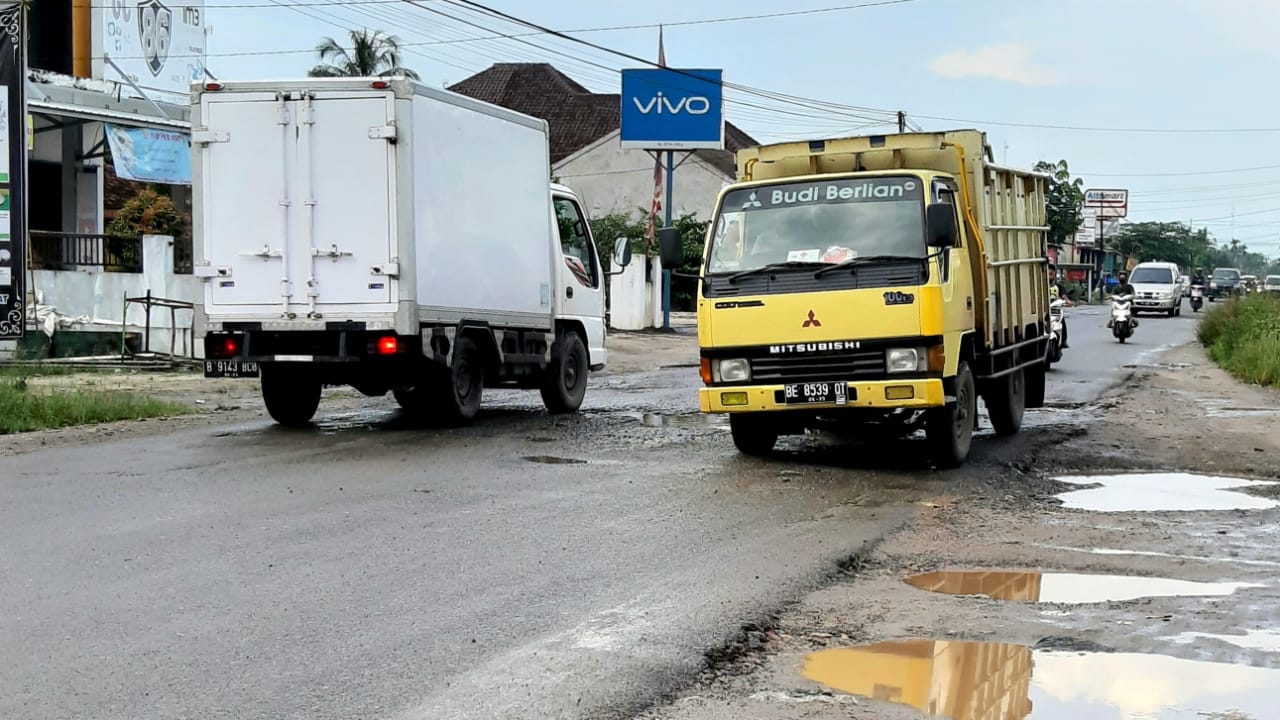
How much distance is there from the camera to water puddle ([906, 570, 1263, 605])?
6688mm

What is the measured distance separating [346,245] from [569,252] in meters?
3.65

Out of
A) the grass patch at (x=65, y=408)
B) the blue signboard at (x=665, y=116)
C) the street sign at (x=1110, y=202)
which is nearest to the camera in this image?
the grass patch at (x=65, y=408)

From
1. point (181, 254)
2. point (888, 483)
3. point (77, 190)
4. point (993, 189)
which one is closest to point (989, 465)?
point (888, 483)

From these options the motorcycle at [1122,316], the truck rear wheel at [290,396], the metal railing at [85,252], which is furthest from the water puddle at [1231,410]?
the metal railing at [85,252]

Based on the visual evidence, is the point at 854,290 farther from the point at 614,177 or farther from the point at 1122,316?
the point at 614,177

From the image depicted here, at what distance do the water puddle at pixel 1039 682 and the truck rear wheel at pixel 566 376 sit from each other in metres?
10.0

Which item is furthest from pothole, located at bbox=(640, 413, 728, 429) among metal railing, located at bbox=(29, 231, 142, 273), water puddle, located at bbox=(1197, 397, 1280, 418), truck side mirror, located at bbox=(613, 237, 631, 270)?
metal railing, located at bbox=(29, 231, 142, 273)

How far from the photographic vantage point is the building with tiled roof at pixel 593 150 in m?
54.7

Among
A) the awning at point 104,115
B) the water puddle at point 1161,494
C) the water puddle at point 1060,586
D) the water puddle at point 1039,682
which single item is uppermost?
the awning at point 104,115

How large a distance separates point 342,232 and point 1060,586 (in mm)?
7805

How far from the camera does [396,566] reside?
715cm

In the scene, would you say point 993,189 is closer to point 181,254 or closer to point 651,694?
point 651,694

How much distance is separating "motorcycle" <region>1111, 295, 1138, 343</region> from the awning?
20.2 metres

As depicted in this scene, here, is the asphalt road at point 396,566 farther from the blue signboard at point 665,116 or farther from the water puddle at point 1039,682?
the blue signboard at point 665,116
